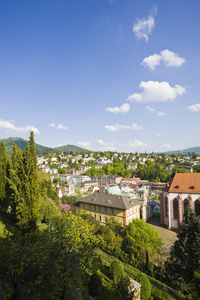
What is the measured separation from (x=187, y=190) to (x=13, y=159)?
34116 mm

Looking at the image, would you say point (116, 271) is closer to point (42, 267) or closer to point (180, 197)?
point (42, 267)

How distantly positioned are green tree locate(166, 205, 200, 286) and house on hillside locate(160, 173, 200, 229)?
1563 centimetres

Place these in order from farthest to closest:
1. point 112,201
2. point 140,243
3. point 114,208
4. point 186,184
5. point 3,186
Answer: point 112,201, point 114,208, point 186,184, point 3,186, point 140,243

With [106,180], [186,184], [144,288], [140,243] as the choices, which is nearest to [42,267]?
[144,288]

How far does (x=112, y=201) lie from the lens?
123ft

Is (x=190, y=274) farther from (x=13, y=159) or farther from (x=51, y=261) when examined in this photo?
(x=13, y=159)

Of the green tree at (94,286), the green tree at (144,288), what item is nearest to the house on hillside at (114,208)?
the green tree at (144,288)

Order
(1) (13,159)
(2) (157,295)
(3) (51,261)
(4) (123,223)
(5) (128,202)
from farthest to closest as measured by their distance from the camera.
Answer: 1. (5) (128,202)
2. (4) (123,223)
3. (1) (13,159)
4. (2) (157,295)
5. (3) (51,261)

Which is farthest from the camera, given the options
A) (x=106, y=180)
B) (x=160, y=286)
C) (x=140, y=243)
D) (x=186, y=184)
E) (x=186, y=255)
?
(x=106, y=180)

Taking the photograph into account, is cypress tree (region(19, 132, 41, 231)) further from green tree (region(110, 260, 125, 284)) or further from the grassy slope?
the grassy slope

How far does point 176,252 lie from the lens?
64.9ft

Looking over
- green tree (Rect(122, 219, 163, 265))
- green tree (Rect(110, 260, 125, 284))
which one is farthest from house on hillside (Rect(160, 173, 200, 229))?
green tree (Rect(110, 260, 125, 284))

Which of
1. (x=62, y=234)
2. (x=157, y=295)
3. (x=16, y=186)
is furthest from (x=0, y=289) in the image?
(x=157, y=295)

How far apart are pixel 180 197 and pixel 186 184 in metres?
2.98
